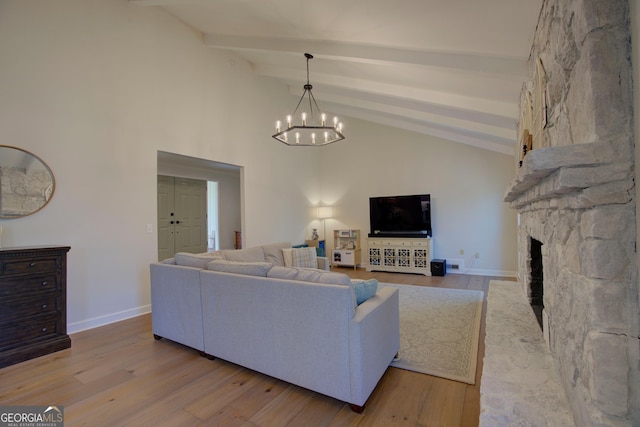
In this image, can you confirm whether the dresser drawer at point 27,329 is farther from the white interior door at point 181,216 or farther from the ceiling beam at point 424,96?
the ceiling beam at point 424,96

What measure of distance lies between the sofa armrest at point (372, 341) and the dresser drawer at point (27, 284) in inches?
115

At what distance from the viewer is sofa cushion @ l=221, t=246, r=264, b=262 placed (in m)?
3.91

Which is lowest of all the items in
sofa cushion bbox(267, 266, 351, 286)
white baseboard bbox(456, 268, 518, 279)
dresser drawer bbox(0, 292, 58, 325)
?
white baseboard bbox(456, 268, 518, 279)

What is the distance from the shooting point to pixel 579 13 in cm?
117

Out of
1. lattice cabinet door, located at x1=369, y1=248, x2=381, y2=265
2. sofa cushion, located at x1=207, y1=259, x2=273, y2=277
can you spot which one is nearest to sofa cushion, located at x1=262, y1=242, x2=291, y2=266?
sofa cushion, located at x1=207, y1=259, x2=273, y2=277

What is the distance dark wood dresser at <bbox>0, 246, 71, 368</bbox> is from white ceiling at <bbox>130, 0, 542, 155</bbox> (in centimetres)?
308

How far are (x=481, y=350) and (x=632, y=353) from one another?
1819 millimetres

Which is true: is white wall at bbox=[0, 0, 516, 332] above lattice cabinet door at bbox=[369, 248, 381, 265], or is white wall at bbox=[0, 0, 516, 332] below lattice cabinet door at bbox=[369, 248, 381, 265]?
above

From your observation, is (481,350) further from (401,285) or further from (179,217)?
(179,217)

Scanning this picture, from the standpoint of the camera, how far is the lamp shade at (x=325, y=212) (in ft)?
24.1

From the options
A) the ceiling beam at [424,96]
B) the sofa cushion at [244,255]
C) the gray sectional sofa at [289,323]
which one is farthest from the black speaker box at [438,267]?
the gray sectional sofa at [289,323]

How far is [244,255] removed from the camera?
4.10 metres

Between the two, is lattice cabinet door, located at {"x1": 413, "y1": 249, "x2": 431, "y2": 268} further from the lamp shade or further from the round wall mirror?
the round wall mirror

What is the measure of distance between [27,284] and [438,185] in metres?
6.35
